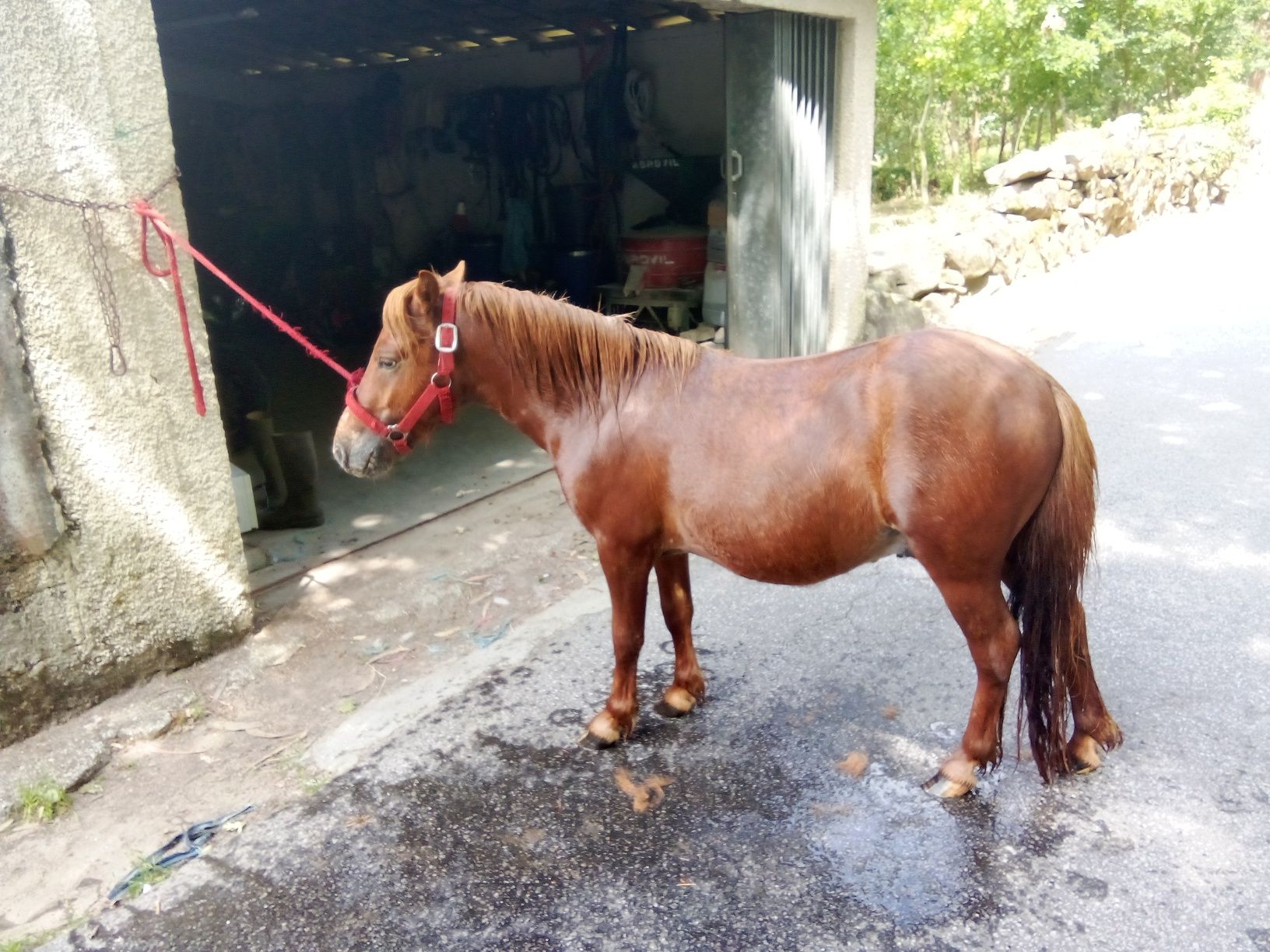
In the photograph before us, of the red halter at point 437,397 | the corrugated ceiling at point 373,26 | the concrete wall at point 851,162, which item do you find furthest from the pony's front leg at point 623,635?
the concrete wall at point 851,162

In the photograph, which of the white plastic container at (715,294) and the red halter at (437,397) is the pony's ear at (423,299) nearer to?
the red halter at (437,397)

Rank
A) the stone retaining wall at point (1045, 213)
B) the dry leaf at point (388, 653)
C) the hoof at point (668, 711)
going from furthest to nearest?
the stone retaining wall at point (1045, 213)
the dry leaf at point (388, 653)
the hoof at point (668, 711)

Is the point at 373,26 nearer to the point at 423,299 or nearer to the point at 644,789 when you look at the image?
the point at 423,299

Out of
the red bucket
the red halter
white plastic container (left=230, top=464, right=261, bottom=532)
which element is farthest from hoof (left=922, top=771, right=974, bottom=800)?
the red bucket

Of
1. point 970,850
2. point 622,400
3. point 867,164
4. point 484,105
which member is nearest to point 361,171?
point 484,105

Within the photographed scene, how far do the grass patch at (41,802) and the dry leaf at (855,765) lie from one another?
2324mm

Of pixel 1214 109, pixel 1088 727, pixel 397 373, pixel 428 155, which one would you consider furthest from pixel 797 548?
pixel 1214 109

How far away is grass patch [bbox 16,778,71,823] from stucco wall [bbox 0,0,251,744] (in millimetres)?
284

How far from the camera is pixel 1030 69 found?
1454 centimetres

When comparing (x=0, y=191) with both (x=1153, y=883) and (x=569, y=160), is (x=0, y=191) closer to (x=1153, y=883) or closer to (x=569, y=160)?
(x=1153, y=883)

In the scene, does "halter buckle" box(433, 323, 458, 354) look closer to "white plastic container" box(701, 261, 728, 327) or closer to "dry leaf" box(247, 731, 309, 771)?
"dry leaf" box(247, 731, 309, 771)

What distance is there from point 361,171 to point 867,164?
267 inches

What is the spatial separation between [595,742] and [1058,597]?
1.44 meters

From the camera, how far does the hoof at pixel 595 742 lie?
2.91 m
